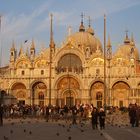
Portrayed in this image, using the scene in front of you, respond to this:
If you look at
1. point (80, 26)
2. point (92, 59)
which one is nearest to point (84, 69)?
point (92, 59)

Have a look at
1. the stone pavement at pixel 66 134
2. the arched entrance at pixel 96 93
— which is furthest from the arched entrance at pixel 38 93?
the stone pavement at pixel 66 134

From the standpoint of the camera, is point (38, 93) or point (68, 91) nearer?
point (68, 91)

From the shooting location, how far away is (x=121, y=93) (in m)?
72.7

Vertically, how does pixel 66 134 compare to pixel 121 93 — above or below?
below

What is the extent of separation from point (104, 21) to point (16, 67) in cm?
3111

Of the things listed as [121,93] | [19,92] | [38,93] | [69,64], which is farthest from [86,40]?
[19,92]

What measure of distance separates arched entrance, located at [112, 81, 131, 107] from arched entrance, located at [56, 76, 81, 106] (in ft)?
22.3

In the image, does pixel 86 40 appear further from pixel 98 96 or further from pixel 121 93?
pixel 121 93

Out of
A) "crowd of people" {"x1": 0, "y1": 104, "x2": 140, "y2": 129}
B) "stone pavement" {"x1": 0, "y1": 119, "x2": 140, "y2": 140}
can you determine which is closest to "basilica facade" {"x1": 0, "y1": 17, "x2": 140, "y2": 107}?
"crowd of people" {"x1": 0, "y1": 104, "x2": 140, "y2": 129}

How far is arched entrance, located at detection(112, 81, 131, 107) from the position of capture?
72.6 m

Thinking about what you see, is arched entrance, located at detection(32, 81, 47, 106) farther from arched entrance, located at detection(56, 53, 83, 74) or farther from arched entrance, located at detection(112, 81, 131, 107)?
arched entrance, located at detection(112, 81, 131, 107)

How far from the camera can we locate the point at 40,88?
250ft

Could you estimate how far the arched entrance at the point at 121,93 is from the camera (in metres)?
72.6

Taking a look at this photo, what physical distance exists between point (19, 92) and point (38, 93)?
12.4ft
